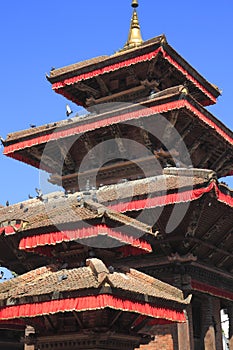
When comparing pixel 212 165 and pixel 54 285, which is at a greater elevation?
pixel 212 165

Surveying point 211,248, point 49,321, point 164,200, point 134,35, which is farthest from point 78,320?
point 134,35

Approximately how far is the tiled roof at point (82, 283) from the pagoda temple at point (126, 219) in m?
0.04

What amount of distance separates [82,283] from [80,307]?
0.53 m

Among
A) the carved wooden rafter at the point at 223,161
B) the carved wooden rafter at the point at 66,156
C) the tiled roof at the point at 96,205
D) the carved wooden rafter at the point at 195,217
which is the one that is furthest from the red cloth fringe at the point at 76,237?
the carved wooden rafter at the point at 223,161

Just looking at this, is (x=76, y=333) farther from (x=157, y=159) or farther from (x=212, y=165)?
(x=212, y=165)

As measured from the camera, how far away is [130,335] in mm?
12750

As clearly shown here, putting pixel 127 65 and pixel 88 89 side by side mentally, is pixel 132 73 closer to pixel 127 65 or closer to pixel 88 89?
pixel 127 65

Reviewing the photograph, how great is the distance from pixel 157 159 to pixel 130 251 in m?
8.08

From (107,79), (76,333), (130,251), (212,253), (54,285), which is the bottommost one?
(76,333)

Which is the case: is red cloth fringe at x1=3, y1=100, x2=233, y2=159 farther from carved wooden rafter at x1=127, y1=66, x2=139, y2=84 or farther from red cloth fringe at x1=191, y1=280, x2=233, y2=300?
red cloth fringe at x1=191, y1=280, x2=233, y2=300

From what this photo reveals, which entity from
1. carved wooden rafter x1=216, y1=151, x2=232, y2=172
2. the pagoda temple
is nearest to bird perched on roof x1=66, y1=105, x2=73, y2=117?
the pagoda temple

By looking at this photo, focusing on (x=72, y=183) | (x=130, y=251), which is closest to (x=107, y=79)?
(x=72, y=183)

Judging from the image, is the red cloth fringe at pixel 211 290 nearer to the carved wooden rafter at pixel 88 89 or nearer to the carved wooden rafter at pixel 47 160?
the carved wooden rafter at pixel 47 160

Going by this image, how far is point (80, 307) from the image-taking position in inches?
442
